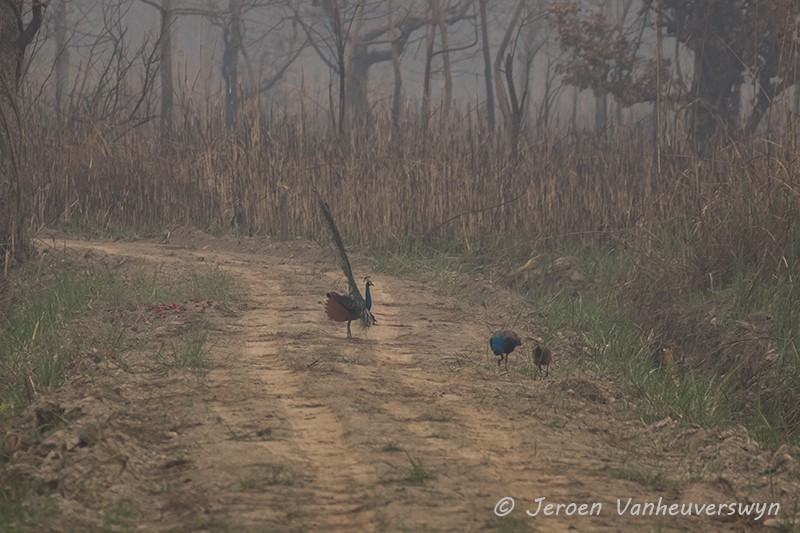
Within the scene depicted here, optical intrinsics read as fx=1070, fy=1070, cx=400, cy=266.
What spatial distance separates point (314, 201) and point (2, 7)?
4410 mm

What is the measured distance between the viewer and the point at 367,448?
4.41 meters

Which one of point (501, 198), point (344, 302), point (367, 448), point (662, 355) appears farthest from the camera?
point (501, 198)

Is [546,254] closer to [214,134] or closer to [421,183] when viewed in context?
[421,183]

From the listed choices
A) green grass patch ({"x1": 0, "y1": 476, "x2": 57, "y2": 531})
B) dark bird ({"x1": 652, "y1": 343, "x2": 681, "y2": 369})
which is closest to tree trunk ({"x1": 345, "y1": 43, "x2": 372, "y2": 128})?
dark bird ({"x1": 652, "y1": 343, "x2": 681, "y2": 369})

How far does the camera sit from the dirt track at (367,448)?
378 cm

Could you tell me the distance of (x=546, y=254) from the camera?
10.8m

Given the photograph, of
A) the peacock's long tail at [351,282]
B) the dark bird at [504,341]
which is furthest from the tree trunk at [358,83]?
the dark bird at [504,341]

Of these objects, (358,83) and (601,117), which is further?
(358,83)

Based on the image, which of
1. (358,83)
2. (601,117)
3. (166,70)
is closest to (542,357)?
(166,70)

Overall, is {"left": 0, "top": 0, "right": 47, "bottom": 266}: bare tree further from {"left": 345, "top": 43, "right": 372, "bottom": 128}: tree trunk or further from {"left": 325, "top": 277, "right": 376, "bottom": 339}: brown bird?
{"left": 345, "top": 43, "right": 372, "bottom": 128}: tree trunk

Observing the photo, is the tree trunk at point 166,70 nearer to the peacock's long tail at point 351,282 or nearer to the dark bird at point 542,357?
the peacock's long tail at point 351,282

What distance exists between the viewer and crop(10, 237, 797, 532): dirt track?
378 cm

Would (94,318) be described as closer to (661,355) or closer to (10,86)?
(10,86)

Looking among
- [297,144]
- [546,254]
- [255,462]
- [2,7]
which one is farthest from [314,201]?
[255,462]
